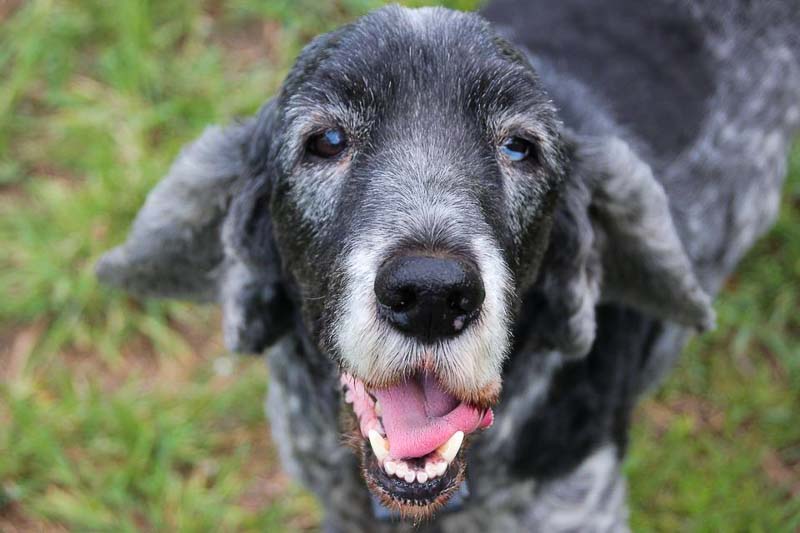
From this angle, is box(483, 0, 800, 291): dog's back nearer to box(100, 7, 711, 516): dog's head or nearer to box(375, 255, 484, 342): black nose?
box(100, 7, 711, 516): dog's head

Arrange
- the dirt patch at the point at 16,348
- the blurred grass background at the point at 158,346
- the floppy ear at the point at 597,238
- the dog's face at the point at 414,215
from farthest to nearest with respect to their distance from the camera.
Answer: the dirt patch at the point at 16,348
the blurred grass background at the point at 158,346
the floppy ear at the point at 597,238
the dog's face at the point at 414,215

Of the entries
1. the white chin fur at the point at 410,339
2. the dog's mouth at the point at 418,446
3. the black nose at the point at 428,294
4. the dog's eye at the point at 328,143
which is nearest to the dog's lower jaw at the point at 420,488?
the dog's mouth at the point at 418,446

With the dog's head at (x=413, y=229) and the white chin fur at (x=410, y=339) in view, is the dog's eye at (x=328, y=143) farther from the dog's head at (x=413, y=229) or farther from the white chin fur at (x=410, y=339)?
the white chin fur at (x=410, y=339)

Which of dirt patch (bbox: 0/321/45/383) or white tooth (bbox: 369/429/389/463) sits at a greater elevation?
white tooth (bbox: 369/429/389/463)

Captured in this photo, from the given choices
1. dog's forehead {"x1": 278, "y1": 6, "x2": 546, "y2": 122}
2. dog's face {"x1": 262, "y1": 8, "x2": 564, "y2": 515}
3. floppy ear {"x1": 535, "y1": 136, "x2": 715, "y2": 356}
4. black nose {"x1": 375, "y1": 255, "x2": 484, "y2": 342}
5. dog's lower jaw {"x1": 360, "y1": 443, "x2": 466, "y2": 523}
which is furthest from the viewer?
floppy ear {"x1": 535, "y1": 136, "x2": 715, "y2": 356}

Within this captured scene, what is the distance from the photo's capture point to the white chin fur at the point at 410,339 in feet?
7.86

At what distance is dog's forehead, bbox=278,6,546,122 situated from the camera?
2.67 meters

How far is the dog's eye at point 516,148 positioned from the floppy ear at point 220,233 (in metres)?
0.75

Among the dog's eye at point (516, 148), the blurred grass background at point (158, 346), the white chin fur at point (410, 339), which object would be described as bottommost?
the blurred grass background at point (158, 346)

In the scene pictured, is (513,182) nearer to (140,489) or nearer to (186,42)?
(140,489)

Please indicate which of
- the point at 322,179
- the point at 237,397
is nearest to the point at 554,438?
the point at 322,179

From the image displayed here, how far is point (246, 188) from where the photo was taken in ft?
10.2

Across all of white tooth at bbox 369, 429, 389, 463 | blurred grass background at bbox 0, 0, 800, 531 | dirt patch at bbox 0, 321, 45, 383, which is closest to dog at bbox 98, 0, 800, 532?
white tooth at bbox 369, 429, 389, 463

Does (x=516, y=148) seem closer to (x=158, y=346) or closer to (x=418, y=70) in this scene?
(x=418, y=70)
